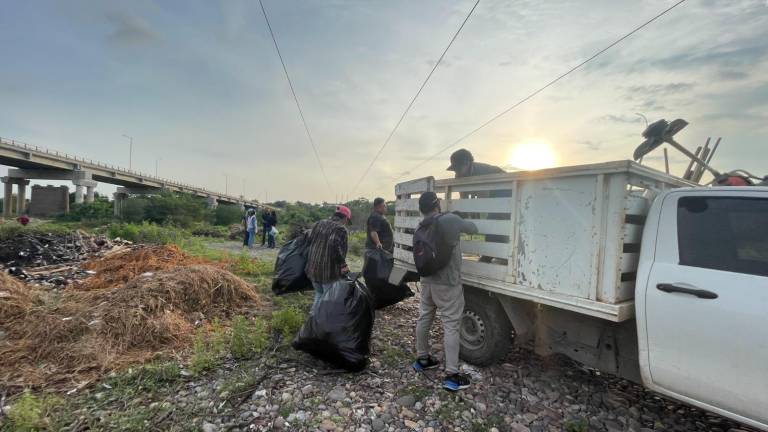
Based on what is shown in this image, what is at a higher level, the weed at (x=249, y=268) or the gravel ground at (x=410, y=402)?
the weed at (x=249, y=268)

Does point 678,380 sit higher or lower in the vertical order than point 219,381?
higher

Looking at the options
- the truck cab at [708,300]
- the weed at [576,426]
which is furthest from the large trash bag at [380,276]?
the truck cab at [708,300]

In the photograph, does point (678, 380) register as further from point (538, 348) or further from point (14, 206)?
point (14, 206)

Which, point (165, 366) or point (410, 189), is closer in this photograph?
point (165, 366)

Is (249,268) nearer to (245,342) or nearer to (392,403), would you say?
(245,342)

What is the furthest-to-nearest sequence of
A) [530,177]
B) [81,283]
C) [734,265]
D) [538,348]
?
[81,283] < [538,348] < [530,177] < [734,265]

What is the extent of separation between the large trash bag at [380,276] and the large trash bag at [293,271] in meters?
1.02

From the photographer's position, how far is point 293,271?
5113 millimetres

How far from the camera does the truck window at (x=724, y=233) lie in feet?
6.55

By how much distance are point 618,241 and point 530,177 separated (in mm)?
834

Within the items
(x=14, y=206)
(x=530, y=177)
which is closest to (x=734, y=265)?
(x=530, y=177)

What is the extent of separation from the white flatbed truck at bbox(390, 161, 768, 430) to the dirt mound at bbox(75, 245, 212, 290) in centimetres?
558

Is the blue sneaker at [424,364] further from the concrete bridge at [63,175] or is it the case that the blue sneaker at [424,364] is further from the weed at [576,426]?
the concrete bridge at [63,175]

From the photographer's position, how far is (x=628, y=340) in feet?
8.41
